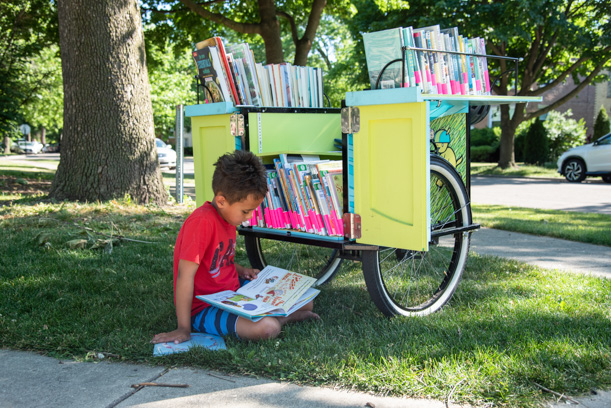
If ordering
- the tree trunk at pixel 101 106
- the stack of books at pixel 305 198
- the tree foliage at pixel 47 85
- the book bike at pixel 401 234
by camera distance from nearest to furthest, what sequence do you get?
the book bike at pixel 401 234
the stack of books at pixel 305 198
the tree trunk at pixel 101 106
the tree foliage at pixel 47 85

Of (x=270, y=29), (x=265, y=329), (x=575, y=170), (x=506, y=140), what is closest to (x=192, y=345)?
(x=265, y=329)

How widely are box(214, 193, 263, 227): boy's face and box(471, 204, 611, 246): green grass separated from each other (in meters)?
4.48

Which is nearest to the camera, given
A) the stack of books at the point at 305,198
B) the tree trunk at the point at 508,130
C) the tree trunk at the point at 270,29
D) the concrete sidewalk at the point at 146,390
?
the concrete sidewalk at the point at 146,390

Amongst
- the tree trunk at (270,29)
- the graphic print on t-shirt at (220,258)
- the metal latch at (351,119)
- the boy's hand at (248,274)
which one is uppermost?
the tree trunk at (270,29)

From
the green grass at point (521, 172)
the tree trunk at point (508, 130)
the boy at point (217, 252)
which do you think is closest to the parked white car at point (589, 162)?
the green grass at point (521, 172)

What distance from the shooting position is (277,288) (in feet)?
10.6

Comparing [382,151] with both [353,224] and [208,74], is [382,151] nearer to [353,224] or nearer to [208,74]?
[353,224]

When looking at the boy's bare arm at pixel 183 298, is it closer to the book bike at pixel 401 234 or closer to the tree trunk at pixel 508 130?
the book bike at pixel 401 234

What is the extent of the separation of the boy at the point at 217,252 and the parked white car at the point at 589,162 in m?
14.9

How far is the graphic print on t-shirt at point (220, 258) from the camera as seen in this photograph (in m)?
3.07

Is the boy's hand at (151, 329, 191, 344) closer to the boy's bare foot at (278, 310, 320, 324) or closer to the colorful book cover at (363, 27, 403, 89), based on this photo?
the boy's bare foot at (278, 310, 320, 324)

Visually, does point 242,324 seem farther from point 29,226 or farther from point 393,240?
point 29,226

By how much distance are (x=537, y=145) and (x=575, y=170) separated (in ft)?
21.6

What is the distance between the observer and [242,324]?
2.92 metres
